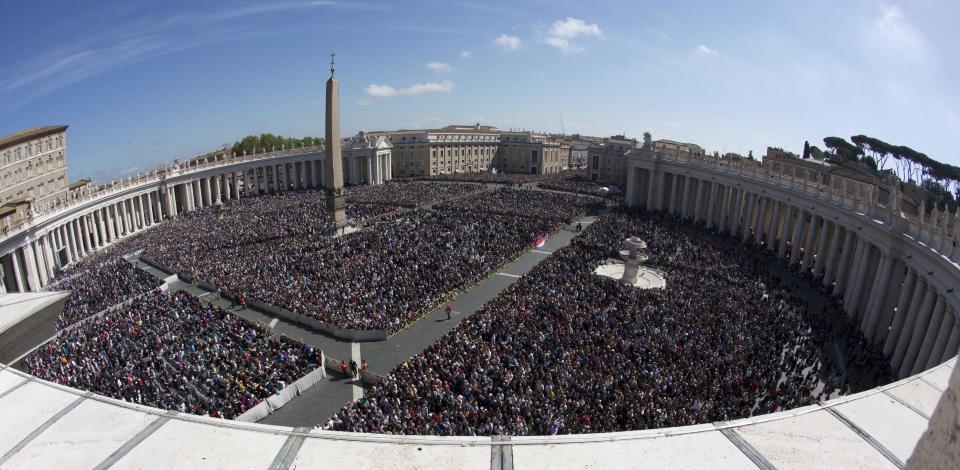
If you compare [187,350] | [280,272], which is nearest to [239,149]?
[280,272]

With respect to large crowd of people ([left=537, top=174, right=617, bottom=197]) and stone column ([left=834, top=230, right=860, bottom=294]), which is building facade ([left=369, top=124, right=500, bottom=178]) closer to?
large crowd of people ([left=537, top=174, right=617, bottom=197])

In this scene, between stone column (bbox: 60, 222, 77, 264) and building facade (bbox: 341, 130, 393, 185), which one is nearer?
stone column (bbox: 60, 222, 77, 264)

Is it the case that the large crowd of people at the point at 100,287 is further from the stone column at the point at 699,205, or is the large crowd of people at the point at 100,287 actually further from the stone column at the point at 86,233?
the stone column at the point at 699,205

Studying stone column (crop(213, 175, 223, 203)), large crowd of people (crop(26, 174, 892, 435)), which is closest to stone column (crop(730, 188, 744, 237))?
large crowd of people (crop(26, 174, 892, 435))

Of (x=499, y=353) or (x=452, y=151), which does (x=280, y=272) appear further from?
(x=452, y=151)

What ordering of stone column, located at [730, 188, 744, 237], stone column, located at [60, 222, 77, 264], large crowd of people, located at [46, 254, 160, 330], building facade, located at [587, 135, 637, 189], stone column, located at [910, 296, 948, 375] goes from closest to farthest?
stone column, located at [910, 296, 948, 375], large crowd of people, located at [46, 254, 160, 330], stone column, located at [60, 222, 77, 264], stone column, located at [730, 188, 744, 237], building facade, located at [587, 135, 637, 189]

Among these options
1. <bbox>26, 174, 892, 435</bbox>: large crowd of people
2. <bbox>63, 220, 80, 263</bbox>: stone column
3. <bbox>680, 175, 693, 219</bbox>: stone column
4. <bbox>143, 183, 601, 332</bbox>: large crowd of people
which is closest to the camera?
<bbox>26, 174, 892, 435</bbox>: large crowd of people

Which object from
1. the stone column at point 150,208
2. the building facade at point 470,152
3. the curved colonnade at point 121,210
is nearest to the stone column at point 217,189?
the curved colonnade at point 121,210
